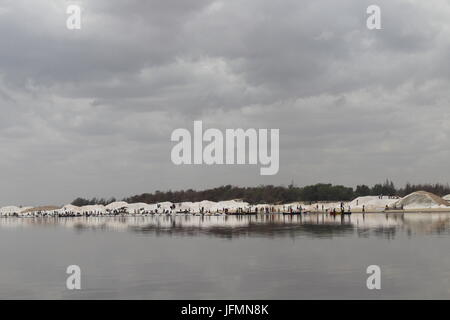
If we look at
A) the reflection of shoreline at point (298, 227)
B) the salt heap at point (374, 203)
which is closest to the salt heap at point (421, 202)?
the salt heap at point (374, 203)

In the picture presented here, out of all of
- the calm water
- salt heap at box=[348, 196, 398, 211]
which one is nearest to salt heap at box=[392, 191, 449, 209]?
salt heap at box=[348, 196, 398, 211]

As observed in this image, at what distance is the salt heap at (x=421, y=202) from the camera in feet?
427

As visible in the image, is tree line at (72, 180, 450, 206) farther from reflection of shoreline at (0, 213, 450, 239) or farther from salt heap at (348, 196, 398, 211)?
reflection of shoreline at (0, 213, 450, 239)

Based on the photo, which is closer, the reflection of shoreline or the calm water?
the calm water

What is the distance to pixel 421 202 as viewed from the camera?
13188cm

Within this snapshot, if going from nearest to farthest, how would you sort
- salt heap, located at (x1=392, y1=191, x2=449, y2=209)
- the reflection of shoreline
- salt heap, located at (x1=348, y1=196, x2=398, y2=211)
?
the reflection of shoreline → salt heap, located at (x1=392, y1=191, x2=449, y2=209) → salt heap, located at (x1=348, y1=196, x2=398, y2=211)

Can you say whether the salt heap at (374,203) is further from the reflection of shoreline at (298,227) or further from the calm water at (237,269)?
the calm water at (237,269)

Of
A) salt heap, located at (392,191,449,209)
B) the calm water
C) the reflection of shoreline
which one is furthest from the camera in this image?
salt heap, located at (392,191,449,209)

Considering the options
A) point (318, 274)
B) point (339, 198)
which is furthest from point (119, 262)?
point (339, 198)

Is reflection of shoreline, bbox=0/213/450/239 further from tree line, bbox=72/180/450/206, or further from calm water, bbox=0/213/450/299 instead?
tree line, bbox=72/180/450/206

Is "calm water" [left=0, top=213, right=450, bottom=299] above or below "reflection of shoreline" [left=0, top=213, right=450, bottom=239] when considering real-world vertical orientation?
above

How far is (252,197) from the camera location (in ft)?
628

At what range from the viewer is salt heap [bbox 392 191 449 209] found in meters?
130
